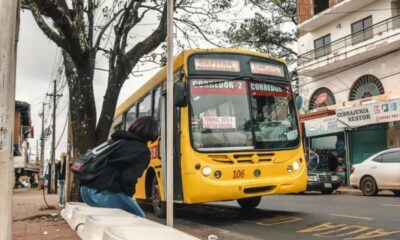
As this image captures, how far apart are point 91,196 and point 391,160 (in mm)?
13121

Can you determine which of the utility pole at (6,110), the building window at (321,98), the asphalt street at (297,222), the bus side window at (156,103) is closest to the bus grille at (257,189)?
the asphalt street at (297,222)

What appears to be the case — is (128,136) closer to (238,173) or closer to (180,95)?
(180,95)

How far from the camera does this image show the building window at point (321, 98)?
1021 inches

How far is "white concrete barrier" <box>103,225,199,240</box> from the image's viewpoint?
294 cm

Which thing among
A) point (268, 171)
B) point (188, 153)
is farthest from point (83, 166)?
point (268, 171)

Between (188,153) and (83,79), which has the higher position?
(83,79)

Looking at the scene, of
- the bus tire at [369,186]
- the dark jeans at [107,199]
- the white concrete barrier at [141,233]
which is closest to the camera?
the white concrete barrier at [141,233]

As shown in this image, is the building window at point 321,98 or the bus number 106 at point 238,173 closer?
the bus number 106 at point 238,173

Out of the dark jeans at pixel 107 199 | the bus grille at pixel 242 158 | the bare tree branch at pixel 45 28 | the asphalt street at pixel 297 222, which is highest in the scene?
the bare tree branch at pixel 45 28

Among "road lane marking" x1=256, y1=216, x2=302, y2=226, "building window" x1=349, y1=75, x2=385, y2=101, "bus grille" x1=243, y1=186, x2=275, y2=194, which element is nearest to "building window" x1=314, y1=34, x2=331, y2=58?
"building window" x1=349, y1=75, x2=385, y2=101

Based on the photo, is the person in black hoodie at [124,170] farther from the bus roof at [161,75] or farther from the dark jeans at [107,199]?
the bus roof at [161,75]

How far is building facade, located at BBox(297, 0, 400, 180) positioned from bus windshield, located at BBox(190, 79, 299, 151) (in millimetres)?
10997

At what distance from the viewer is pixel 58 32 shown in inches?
441

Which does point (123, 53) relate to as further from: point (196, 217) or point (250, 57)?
point (196, 217)
